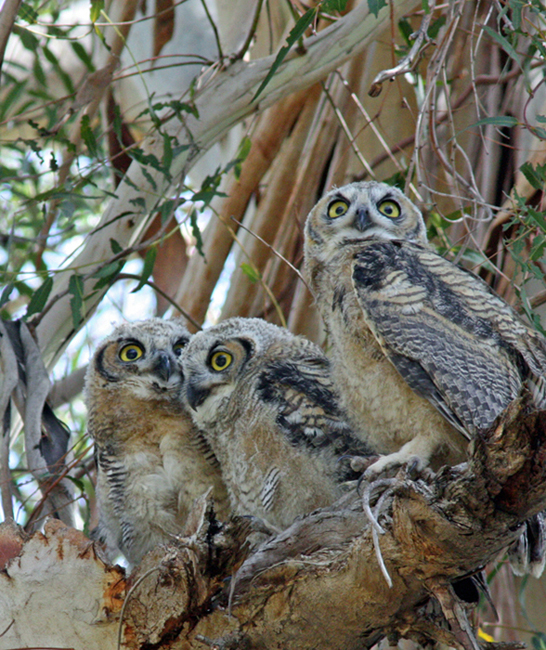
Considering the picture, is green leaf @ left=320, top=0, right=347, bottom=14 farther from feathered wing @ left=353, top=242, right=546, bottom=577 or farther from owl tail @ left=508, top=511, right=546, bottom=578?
owl tail @ left=508, top=511, right=546, bottom=578

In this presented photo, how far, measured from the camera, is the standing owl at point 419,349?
2174mm

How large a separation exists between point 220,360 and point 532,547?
1151 millimetres

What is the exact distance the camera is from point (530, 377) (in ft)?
7.73

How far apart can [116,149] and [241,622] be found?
119 inches

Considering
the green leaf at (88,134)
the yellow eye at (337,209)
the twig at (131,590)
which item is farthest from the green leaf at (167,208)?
the twig at (131,590)

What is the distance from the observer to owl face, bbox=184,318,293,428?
2.64m

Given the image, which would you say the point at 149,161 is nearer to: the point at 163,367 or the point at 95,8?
the point at 95,8

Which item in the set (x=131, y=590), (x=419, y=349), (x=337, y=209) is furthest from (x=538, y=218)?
(x=131, y=590)

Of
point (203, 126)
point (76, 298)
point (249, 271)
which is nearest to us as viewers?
point (76, 298)

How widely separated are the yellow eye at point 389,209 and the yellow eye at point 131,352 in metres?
1.00

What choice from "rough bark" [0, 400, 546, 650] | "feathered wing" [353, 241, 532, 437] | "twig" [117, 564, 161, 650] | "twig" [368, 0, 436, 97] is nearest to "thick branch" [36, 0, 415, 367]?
"twig" [368, 0, 436, 97]

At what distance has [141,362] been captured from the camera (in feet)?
9.32

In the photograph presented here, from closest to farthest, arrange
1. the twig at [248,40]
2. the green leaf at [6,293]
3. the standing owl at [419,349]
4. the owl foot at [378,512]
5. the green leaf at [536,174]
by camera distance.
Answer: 1. the owl foot at [378,512]
2. the standing owl at [419,349]
3. the green leaf at [536,174]
4. the green leaf at [6,293]
5. the twig at [248,40]

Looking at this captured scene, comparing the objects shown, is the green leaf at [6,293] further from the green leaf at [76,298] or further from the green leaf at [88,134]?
the green leaf at [88,134]
